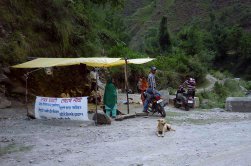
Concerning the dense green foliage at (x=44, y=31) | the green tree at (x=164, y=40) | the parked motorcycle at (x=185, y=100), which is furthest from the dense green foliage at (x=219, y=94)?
the green tree at (x=164, y=40)

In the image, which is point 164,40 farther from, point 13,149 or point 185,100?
point 13,149

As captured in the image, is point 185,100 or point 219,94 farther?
point 219,94

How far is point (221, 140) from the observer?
10.3 metres

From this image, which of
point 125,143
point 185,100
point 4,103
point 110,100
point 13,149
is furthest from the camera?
point 185,100

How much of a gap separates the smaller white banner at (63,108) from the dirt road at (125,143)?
255 mm

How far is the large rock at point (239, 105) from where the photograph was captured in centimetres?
1731

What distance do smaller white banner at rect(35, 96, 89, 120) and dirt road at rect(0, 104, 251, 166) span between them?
0.84 ft


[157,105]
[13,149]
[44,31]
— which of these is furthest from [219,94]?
[13,149]

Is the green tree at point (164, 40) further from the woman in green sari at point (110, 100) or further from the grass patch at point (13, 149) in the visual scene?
the grass patch at point (13, 149)

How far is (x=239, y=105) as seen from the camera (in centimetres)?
1750

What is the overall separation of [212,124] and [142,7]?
367ft

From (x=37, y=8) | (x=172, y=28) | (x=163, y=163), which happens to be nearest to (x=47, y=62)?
(x=37, y=8)

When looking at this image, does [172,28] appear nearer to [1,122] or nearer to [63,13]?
[63,13]

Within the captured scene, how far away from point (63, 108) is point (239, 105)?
7918 millimetres
